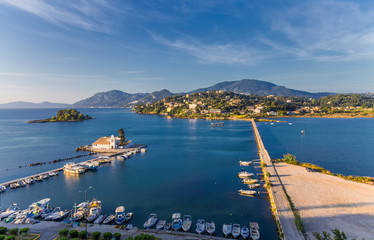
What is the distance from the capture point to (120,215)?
771 inches

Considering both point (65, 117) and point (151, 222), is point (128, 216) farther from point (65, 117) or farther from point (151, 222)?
point (65, 117)

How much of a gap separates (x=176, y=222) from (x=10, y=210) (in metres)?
16.5

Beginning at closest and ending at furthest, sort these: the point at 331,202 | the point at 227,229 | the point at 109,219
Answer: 1. the point at 227,229
2. the point at 109,219
3. the point at 331,202

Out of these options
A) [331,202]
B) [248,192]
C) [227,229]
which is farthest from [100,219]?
[331,202]

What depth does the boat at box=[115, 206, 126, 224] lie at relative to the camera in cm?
1903

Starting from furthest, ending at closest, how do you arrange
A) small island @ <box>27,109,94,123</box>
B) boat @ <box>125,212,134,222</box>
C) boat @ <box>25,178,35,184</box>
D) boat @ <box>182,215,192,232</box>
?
small island @ <box>27,109,94,123</box>
boat @ <box>25,178,35,184</box>
boat @ <box>125,212,134,222</box>
boat @ <box>182,215,192,232</box>

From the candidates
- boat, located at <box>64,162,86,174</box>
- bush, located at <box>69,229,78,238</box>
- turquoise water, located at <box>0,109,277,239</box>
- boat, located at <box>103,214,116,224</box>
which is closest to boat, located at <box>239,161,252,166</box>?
turquoise water, located at <box>0,109,277,239</box>

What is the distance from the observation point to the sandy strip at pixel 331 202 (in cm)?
1694

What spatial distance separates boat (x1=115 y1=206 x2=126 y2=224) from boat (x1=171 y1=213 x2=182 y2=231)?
4.53 metres

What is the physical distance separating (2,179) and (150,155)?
79.1ft

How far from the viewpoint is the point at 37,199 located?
24656mm

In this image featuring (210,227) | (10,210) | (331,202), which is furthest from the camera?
(331,202)

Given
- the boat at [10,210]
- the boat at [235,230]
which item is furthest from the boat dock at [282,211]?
the boat at [10,210]

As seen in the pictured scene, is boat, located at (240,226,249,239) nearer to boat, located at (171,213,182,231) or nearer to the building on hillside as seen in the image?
boat, located at (171,213,182,231)
